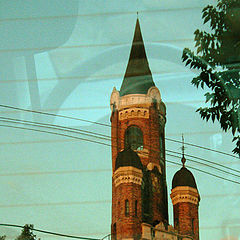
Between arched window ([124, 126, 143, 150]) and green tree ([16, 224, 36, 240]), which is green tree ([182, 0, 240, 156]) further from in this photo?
arched window ([124, 126, 143, 150])

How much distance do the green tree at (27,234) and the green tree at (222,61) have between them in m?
1.31

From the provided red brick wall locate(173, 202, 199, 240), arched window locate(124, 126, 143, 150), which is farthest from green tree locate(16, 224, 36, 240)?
arched window locate(124, 126, 143, 150)

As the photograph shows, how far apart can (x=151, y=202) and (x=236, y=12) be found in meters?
16.7

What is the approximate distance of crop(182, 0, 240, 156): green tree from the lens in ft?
12.0

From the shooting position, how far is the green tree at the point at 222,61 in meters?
3.65

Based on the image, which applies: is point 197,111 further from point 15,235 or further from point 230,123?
point 15,235

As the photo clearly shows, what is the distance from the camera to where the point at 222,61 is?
3703 millimetres

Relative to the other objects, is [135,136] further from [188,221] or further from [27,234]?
[27,234]

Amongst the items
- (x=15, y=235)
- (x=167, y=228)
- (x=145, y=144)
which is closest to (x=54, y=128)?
(x=15, y=235)

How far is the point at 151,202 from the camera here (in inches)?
787

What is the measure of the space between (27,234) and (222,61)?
1562mm

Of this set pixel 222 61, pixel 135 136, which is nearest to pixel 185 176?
pixel 222 61

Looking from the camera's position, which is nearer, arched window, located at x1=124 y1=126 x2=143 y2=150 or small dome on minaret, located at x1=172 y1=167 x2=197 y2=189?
small dome on minaret, located at x1=172 y1=167 x2=197 y2=189

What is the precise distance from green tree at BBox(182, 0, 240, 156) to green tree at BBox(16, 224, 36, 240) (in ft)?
4.31
